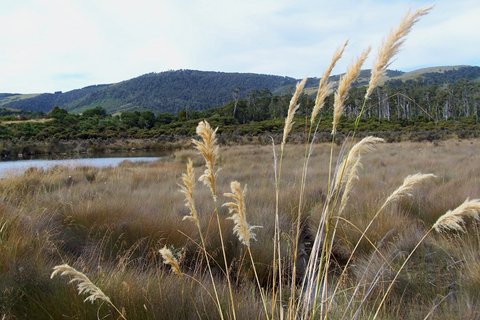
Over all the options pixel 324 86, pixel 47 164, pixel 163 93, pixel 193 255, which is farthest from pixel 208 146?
pixel 163 93

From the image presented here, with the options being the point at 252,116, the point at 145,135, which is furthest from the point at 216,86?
the point at 145,135

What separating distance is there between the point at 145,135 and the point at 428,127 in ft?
90.0

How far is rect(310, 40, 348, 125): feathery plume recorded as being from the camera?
1.52 meters

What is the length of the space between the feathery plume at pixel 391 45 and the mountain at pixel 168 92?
118236 mm

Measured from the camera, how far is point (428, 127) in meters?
39.2

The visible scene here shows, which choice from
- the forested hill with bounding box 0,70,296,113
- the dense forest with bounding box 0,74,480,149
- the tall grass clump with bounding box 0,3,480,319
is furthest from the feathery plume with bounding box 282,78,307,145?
the forested hill with bounding box 0,70,296,113

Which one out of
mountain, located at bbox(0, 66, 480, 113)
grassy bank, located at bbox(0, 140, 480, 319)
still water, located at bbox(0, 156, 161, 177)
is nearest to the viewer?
grassy bank, located at bbox(0, 140, 480, 319)

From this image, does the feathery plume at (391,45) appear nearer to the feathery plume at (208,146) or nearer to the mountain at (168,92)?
the feathery plume at (208,146)

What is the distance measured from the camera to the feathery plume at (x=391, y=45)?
1333mm

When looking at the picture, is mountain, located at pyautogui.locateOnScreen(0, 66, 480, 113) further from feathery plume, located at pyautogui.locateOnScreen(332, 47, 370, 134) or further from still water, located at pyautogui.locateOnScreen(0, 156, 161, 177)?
feathery plume, located at pyautogui.locateOnScreen(332, 47, 370, 134)

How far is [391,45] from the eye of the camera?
1.37 m

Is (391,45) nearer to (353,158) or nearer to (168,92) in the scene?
(353,158)

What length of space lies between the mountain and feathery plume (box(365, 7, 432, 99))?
118 m

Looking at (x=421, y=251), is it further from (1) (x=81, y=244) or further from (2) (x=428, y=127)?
(2) (x=428, y=127)
